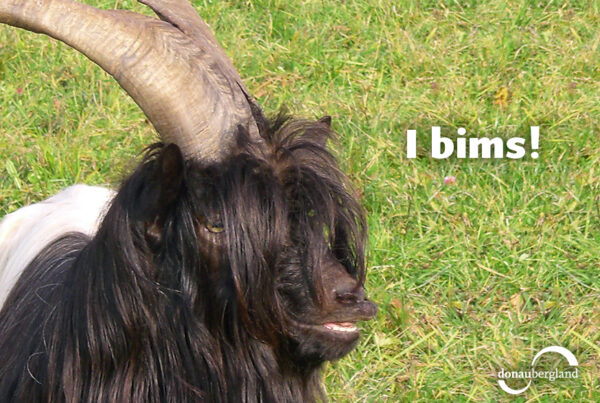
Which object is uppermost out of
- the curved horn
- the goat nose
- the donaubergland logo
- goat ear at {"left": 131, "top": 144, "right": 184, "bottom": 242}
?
the curved horn

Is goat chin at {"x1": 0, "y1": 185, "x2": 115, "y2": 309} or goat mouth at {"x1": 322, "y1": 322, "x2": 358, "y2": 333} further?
goat chin at {"x1": 0, "y1": 185, "x2": 115, "y2": 309}

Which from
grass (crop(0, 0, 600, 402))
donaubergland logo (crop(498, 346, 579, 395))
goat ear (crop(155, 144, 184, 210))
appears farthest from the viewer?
grass (crop(0, 0, 600, 402))

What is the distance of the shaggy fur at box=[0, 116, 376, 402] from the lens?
3.38 m

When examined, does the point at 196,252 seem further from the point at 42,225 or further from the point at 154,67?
the point at 42,225

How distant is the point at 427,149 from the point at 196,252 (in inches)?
140

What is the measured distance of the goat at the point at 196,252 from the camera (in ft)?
11.0

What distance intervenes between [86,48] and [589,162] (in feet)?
12.9

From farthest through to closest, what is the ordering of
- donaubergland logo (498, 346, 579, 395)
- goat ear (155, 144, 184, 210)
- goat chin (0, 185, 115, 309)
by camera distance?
donaubergland logo (498, 346, 579, 395)
goat chin (0, 185, 115, 309)
goat ear (155, 144, 184, 210)

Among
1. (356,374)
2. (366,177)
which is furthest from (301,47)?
(356,374)

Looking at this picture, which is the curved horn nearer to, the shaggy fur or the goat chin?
the shaggy fur

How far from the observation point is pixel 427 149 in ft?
22.2

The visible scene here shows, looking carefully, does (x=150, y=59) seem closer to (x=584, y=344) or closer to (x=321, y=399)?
(x=321, y=399)

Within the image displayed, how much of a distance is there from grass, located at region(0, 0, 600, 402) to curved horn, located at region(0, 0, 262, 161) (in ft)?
1.38

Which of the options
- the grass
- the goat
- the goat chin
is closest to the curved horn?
the goat
